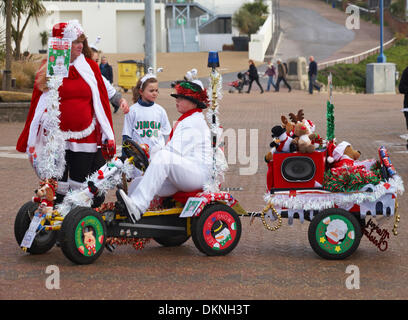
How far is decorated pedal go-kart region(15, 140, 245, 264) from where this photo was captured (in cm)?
671

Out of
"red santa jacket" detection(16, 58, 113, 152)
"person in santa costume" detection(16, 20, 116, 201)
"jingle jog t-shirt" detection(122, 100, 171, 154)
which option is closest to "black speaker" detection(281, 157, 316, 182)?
"person in santa costume" detection(16, 20, 116, 201)

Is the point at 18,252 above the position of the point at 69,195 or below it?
below

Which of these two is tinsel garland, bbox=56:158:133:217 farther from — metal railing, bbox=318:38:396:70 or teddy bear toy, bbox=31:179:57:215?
metal railing, bbox=318:38:396:70

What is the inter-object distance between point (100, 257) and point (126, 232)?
0.32 metres

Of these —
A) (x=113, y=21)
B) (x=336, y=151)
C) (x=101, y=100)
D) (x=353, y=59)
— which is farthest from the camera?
(x=113, y=21)

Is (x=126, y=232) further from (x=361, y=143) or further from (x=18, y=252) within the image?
(x=361, y=143)

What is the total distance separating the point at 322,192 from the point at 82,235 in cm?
196

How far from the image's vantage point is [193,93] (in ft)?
23.1

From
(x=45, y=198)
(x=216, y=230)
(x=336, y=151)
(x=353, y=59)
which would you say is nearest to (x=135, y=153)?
(x=45, y=198)

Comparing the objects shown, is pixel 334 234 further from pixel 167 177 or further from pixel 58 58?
pixel 58 58

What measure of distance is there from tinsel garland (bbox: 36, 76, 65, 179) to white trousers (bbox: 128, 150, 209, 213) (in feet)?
2.23

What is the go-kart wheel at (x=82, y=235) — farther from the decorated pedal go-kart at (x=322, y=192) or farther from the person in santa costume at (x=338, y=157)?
the person in santa costume at (x=338, y=157)

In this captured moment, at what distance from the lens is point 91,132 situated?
716cm
